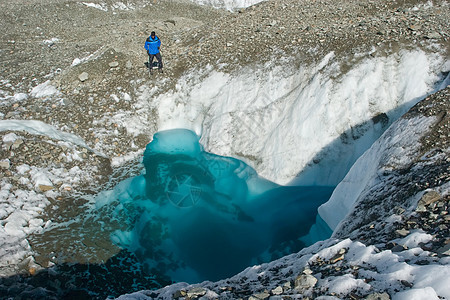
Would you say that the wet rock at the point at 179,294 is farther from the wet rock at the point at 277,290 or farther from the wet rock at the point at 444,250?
the wet rock at the point at 444,250

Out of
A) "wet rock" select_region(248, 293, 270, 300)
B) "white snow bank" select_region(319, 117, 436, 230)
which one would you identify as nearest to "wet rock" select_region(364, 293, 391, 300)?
"wet rock" select_region(248, 293, 270, 300)

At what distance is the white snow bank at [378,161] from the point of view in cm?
905

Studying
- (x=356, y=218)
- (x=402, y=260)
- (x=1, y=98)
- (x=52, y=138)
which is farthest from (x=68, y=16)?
(x=402, y=260)

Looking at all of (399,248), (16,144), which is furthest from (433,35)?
(16,144)

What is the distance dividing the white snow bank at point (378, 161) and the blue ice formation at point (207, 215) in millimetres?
1018

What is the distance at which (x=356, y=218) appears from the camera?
8.41 metres

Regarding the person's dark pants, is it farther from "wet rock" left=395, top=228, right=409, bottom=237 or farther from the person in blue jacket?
"wet rock" left=395, top=228, right=409, bottom=237

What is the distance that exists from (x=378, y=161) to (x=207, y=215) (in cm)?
566

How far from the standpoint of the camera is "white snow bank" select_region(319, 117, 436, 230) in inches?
356

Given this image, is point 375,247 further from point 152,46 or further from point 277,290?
point 152,46

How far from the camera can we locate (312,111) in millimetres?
13156

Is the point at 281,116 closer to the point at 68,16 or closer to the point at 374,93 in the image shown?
the point at 374,93

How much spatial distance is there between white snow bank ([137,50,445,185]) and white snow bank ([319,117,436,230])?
2.06 metres

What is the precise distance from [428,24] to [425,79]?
2769mm
